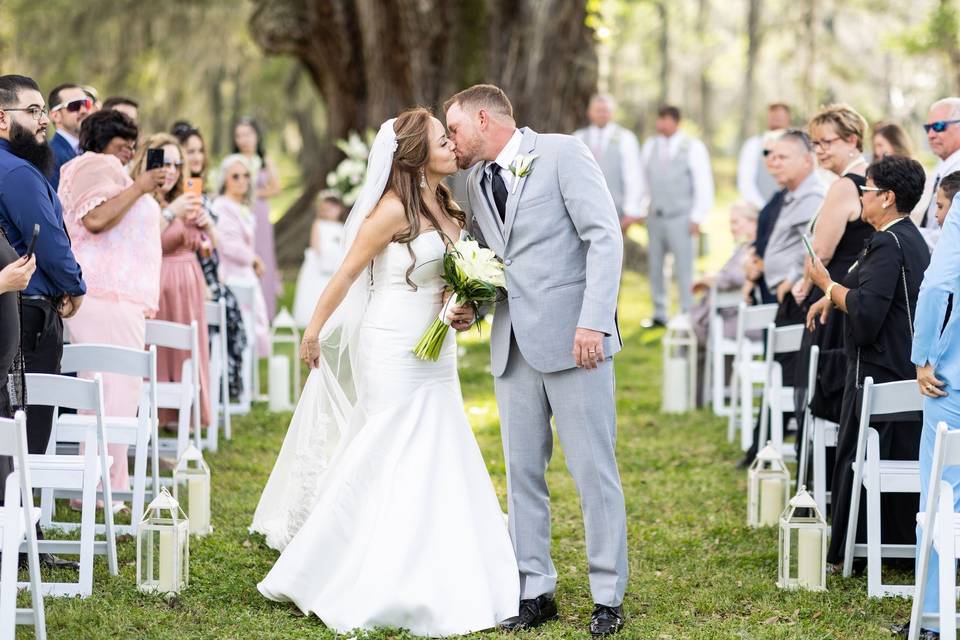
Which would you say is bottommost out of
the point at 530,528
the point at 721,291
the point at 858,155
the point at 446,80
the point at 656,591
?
the point at 656,591

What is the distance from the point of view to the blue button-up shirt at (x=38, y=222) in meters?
5.55

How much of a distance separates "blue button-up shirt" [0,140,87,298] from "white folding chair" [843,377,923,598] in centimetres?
363

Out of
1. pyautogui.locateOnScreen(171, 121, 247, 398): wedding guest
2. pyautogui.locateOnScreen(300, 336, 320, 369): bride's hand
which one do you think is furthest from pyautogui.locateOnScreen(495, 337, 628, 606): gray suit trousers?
pyautogui.locateOnScreen(171, 121, 247, 398): wedding guest

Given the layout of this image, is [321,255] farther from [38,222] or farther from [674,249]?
Result: [38,222]

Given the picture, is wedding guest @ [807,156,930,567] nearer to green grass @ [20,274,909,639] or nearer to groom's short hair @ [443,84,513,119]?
green grass @ [20,274,909,639]

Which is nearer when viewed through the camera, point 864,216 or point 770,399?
point 864,216

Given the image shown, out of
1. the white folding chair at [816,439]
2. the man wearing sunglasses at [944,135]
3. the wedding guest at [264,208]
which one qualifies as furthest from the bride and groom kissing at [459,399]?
the wedding guest at [264,208]

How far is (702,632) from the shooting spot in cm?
512

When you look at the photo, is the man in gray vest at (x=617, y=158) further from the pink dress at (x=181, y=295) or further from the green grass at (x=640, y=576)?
the pink dress at (x=181, y=295)

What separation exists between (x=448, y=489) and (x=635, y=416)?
5.18m

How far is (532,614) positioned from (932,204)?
3.74 meters

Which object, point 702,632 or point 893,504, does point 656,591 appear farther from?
point 893,504

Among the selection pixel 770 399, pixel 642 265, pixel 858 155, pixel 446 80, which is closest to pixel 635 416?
pixel 770 399

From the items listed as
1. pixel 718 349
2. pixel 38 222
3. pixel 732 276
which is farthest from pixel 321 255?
pixel 38 222
